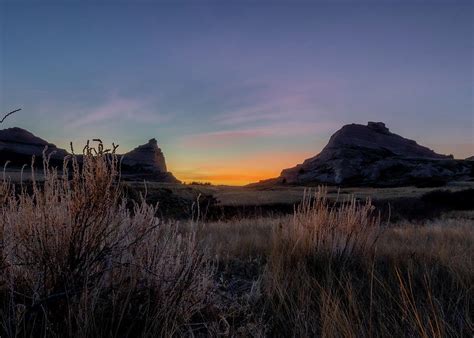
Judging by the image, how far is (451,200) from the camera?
28.1 m

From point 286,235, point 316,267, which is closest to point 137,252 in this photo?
point 316,267

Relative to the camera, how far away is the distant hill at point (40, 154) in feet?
207

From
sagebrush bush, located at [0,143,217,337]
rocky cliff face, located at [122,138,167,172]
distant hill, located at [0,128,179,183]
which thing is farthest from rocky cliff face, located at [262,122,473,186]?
sagebrush bush, located at [0,143,217,337]

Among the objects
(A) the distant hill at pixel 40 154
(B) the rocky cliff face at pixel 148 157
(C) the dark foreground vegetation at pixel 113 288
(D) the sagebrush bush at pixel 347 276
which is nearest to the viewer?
(C) the dark foreground vegetation at pixel 113 288

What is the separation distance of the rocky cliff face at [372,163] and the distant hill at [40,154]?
26307 millimetres

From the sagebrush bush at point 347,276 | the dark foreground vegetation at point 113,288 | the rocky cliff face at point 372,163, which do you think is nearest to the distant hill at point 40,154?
the rocky cliff face at point 372,163

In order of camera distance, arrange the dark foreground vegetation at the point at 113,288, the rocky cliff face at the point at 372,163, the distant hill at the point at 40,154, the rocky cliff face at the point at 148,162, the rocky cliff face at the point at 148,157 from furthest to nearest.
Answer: the rocky cliff face at the point at 148,157
the rocky cliff face at the point at 372,163
the rocky cliff face at the point at 148,162
the distant hill at the point at 40,154
the dark foreground vegetation at the point at 113,288

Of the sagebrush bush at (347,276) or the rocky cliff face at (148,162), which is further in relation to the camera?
the rocky cliff face at (148,162)

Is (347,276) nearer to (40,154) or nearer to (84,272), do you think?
(84,272)

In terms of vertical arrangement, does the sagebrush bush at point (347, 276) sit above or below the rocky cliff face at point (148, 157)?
below

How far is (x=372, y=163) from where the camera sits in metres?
93.5

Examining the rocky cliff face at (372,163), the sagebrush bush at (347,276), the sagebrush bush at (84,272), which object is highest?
the rocky cliff face at (372,163)

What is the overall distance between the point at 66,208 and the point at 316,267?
3421 millimetres

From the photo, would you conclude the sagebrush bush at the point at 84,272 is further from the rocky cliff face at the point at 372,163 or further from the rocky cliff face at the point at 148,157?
the rocky cliff face at the point at 148,157
